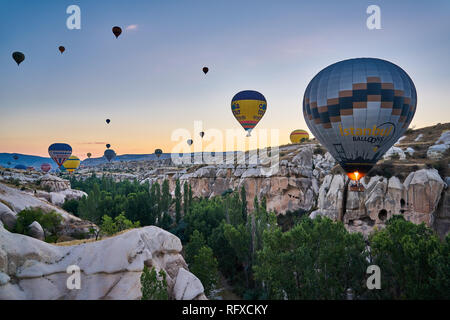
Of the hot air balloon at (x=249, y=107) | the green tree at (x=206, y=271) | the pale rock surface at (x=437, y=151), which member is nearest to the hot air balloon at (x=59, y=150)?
the hot air balloon at (x=249, y=107)

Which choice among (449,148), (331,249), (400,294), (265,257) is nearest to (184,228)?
(265,257)

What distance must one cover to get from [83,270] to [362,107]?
79.9 feet

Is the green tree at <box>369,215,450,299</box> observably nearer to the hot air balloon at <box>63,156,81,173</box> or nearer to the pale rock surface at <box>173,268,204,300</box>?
the pale rock surface at <box>173,268,204,300</box>

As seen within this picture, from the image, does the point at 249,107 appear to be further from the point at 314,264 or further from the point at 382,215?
the point at 314,264

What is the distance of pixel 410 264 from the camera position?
1933cm

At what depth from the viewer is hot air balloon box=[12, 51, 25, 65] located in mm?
38266

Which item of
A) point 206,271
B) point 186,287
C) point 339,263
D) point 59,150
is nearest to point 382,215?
point 339,263

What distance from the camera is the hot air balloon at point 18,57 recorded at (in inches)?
1507

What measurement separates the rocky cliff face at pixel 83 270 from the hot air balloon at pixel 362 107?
17.5m

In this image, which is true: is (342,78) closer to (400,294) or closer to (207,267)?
(400,294)

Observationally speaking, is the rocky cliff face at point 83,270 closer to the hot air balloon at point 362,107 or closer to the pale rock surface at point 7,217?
the pale rock surface at point 7,217

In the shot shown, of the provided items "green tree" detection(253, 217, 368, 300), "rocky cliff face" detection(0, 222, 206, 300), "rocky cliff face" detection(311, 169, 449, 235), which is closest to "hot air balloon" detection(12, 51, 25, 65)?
"rocky cliff face" detection(0, 222, 206, 300)

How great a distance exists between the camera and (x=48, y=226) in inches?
1222

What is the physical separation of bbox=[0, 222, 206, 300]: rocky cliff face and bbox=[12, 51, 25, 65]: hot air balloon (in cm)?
2940
